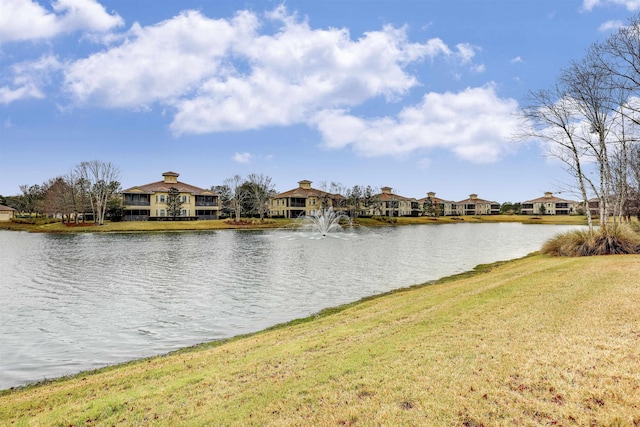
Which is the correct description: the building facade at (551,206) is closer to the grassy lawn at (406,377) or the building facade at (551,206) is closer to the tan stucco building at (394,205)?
the tan stucco building at (394,205)

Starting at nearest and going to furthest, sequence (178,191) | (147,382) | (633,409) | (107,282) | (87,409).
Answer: (633,409) → (87,409) → (147,382) → (107,282) → (178,191)

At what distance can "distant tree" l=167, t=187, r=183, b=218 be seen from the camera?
75688 mm

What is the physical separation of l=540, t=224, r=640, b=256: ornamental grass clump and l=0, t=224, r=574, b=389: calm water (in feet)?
20.4

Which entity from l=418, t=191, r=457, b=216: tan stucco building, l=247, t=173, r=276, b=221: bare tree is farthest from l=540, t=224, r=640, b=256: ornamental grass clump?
l=418, t=191, r=457, b=216: tan stucco building

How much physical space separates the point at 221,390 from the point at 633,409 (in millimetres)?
5969

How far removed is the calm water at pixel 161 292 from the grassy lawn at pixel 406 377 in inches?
91.5

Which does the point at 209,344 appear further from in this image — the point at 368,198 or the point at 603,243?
the point at 368,198

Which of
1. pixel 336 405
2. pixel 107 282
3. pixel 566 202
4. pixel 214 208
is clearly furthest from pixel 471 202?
pixel 336 405

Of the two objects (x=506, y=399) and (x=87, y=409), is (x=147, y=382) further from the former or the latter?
(x=506, y=399)

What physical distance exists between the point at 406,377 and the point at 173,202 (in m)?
76.9

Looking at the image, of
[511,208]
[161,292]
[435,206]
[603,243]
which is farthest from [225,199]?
[511,208]

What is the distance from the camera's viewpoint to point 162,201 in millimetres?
77500

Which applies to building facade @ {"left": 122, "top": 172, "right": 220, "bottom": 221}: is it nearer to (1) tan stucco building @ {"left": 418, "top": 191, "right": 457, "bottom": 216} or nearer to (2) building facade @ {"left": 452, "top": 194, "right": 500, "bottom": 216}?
(1) tan stucco building @ {"left": 418, "top": 191, "right": 457, "bottom": 216}

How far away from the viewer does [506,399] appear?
200 inches
